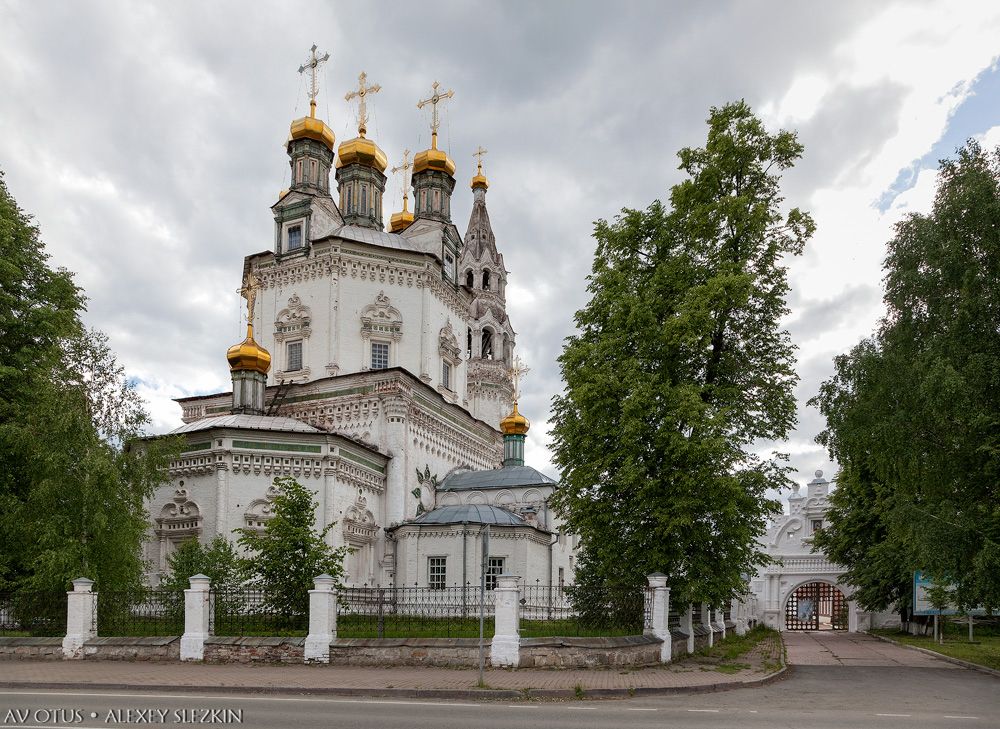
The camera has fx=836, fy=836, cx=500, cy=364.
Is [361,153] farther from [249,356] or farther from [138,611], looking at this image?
[138,611]

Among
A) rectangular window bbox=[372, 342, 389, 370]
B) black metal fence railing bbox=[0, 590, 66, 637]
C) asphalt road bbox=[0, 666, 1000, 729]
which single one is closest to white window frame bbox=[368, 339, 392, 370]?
rectangular window bbox=[372, 342, 389, 370]

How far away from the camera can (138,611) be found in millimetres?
16812

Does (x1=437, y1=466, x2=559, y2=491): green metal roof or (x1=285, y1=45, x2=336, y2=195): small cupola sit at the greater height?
(x1=285, y1=45, x2=336, y2=195): small cupola

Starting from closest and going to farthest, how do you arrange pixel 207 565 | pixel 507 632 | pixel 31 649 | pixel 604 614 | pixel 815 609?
1. pixel 507 632
2. pixel 31 649
3. pixel 604 614
4. pixel 207 565
5. pixel 815 609

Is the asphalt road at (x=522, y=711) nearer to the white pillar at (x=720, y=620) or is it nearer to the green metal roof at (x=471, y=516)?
the white pillar at (x=720, y=620)

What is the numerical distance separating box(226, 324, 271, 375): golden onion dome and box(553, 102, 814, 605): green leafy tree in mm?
13691

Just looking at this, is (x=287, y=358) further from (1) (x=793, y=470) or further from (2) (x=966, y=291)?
(2) (x=966, y=291)

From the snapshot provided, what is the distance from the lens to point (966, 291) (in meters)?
15.4

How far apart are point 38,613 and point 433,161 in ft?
85.6

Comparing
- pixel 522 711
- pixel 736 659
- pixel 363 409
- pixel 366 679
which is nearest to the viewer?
pixel 522 711

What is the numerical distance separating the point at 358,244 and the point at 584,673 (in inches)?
834

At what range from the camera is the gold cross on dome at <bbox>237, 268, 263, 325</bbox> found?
3037cm

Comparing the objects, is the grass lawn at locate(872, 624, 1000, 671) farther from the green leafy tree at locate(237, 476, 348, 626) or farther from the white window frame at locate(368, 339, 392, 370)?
the white window frame at locate(368, 339, 392, 370)

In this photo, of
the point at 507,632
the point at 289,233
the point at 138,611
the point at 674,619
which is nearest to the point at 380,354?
the point at 289,233
